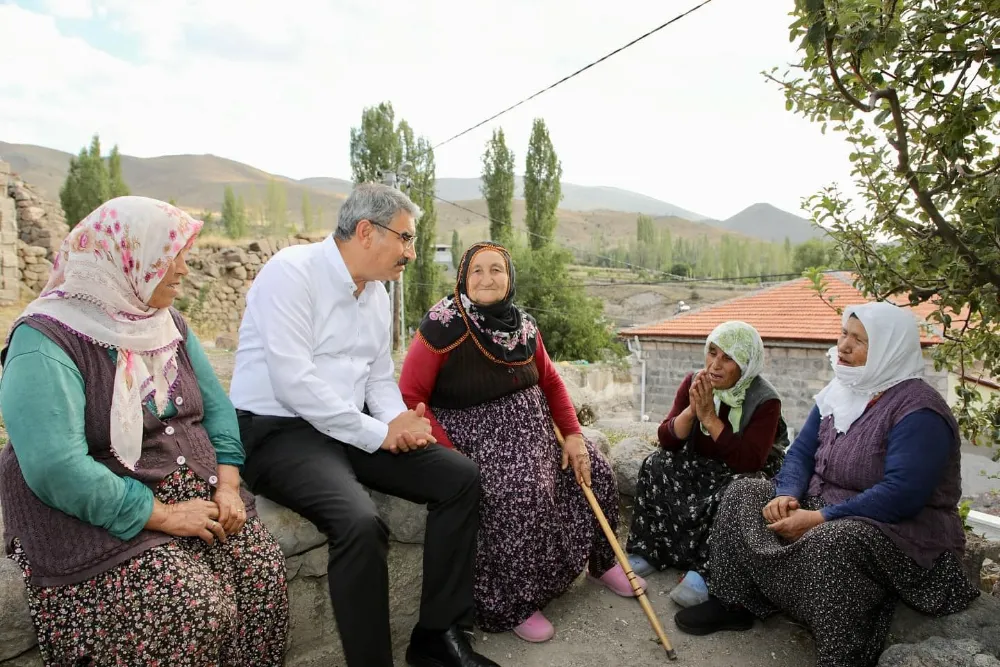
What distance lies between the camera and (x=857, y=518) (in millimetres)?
2277

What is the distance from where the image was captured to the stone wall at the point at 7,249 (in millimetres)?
11781

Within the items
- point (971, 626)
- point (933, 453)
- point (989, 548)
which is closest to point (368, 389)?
point (933, 453)

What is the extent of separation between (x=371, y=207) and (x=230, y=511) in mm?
1189

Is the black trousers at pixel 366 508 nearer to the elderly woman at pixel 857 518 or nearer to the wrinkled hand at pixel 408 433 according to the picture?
the wrinkled hand at pixel 408 433

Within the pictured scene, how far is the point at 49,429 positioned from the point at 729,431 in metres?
2.49

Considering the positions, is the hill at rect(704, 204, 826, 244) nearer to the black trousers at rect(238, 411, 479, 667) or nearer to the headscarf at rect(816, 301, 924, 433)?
the headscarf at rect(816, 301, 924, 433)

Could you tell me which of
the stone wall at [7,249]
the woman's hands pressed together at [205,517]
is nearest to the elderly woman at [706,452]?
the woman's hands pressed together at [205,517]

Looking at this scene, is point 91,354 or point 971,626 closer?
point 91,354

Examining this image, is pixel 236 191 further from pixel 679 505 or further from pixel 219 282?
pixel 679 505

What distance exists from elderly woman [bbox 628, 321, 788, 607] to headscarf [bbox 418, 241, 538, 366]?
2.58 feet

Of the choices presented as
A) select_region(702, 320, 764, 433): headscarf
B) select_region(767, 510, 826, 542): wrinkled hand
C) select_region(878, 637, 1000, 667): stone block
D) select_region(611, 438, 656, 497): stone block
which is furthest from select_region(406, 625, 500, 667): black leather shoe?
select_region(611, 438, 656, 497): stone block

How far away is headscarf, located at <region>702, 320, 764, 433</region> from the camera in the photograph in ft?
9.48

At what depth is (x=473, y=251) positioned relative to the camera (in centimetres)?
289

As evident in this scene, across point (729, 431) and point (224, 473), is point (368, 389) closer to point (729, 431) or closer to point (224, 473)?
point (224, 473)
